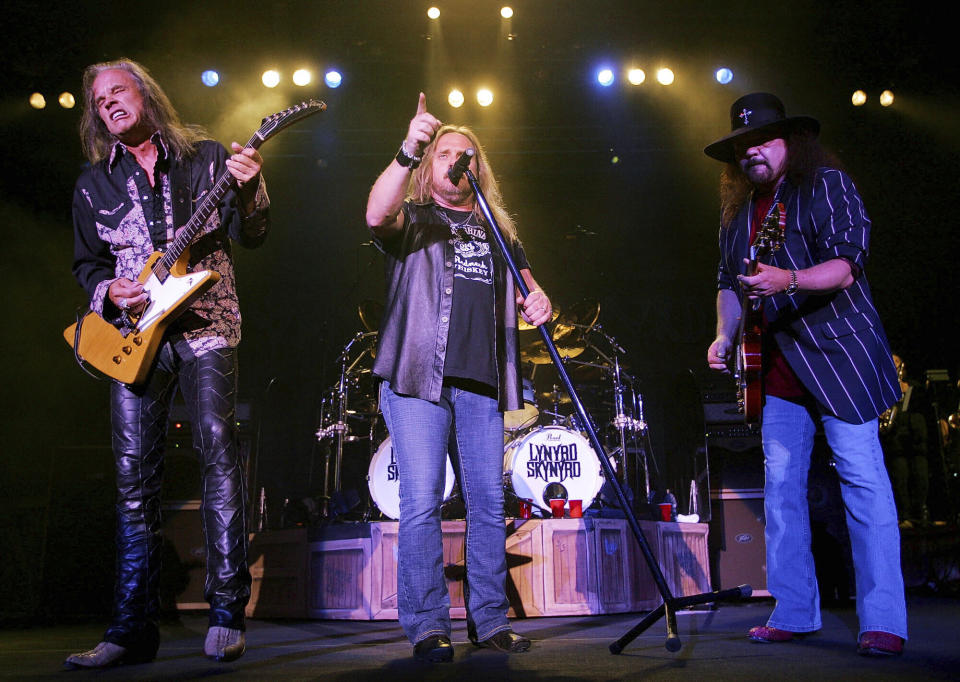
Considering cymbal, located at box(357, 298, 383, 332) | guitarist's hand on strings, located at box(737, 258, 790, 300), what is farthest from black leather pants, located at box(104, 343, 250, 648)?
cymbal, located at box(357, 298, 383, 332)

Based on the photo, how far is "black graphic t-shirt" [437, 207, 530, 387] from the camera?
2760 millimetres

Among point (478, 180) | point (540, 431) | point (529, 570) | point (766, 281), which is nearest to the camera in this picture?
point (766, 281)

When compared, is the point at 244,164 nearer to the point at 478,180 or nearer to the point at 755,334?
the point at 478,180

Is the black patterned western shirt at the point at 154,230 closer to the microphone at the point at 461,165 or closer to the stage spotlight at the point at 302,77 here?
the microphone at the point at 461,165

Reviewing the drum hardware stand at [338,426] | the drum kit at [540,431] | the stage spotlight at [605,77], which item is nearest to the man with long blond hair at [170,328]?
the drum kit at [540,431]

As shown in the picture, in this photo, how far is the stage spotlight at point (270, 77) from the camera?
23.5ft

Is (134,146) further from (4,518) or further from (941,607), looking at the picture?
(941,607)

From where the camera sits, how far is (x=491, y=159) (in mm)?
8352

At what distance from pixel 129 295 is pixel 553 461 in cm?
395

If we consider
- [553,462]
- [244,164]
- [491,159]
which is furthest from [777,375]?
[491,159]

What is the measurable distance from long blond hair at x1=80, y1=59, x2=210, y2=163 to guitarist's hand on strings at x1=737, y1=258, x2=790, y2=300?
205 centimetres

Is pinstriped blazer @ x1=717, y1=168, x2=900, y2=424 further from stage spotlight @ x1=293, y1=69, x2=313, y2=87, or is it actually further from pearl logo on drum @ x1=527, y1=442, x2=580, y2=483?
stage spotlight @ x1=293, y1=69, x2=313, y2=87

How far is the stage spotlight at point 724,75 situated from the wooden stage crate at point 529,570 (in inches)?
182

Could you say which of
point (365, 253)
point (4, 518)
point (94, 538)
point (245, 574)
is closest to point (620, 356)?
point (365, 253)
